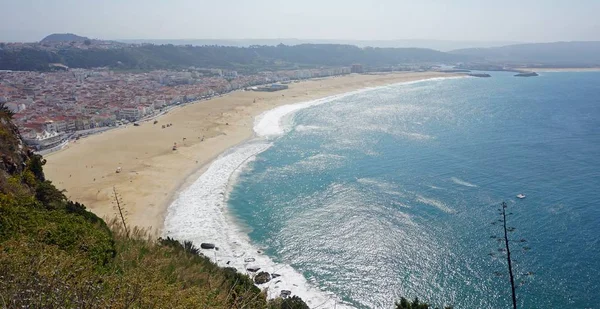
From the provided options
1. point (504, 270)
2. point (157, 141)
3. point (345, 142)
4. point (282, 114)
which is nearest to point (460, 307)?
point (504, 270)

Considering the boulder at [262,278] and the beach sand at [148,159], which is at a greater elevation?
the beach sand at [148,159]

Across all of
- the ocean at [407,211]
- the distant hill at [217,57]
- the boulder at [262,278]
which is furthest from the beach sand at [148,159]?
the distant hill at [217,57]

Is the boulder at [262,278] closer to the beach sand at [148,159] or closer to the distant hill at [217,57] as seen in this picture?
the beach sand at [148,159]

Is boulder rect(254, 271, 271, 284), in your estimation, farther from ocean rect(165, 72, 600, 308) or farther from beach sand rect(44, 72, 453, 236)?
beach sand rect(44, 72, 453, 236)

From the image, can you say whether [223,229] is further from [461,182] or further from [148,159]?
[461,182]

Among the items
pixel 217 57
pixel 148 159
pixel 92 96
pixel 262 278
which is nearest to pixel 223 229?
pixel 262 278

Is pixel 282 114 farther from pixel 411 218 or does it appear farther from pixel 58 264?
pixel 58 264
